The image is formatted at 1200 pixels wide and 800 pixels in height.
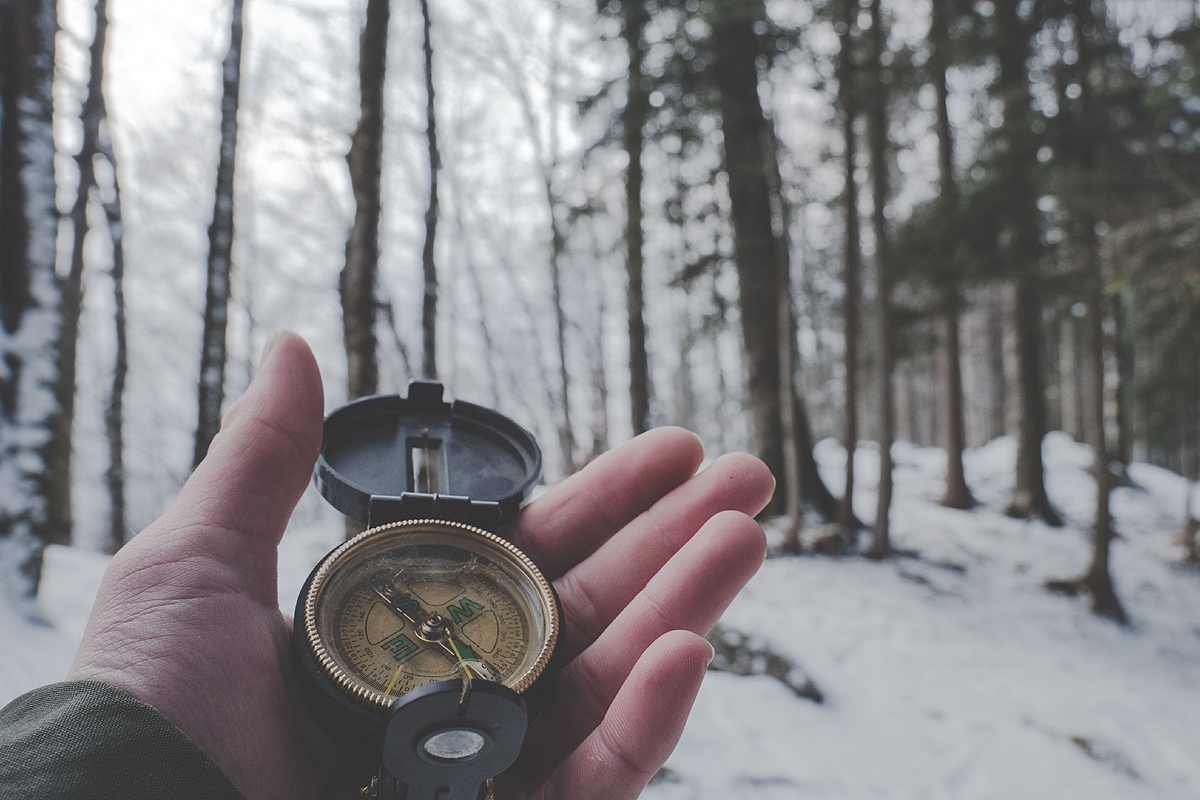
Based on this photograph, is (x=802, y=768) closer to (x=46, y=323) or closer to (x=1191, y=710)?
(x=1191, y=710)

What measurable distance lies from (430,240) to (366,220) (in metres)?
2.12

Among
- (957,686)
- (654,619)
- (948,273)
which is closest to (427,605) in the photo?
(654,619)

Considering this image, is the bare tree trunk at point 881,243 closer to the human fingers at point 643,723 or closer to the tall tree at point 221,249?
the human fingers at point 643,723

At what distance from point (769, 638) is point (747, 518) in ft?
10.4

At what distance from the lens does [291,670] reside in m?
1.45

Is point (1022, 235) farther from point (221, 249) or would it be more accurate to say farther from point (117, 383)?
point (117, 383)

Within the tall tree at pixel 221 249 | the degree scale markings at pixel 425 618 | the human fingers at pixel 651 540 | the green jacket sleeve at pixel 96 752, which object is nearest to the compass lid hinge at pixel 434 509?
the degree scale markings at pixel 425 618

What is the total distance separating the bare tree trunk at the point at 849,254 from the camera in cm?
611

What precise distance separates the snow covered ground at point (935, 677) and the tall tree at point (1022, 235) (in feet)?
4.65

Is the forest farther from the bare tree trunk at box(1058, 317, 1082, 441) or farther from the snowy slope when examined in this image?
the bare tree trunk at box(1058, 317, 1082, 441)

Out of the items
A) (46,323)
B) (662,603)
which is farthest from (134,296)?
(662,603)

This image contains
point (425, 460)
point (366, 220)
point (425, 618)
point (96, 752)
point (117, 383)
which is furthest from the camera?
point (117, 383)

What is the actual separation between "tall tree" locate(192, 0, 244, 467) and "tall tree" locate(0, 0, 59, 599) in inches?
116

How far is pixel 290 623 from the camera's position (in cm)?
159
